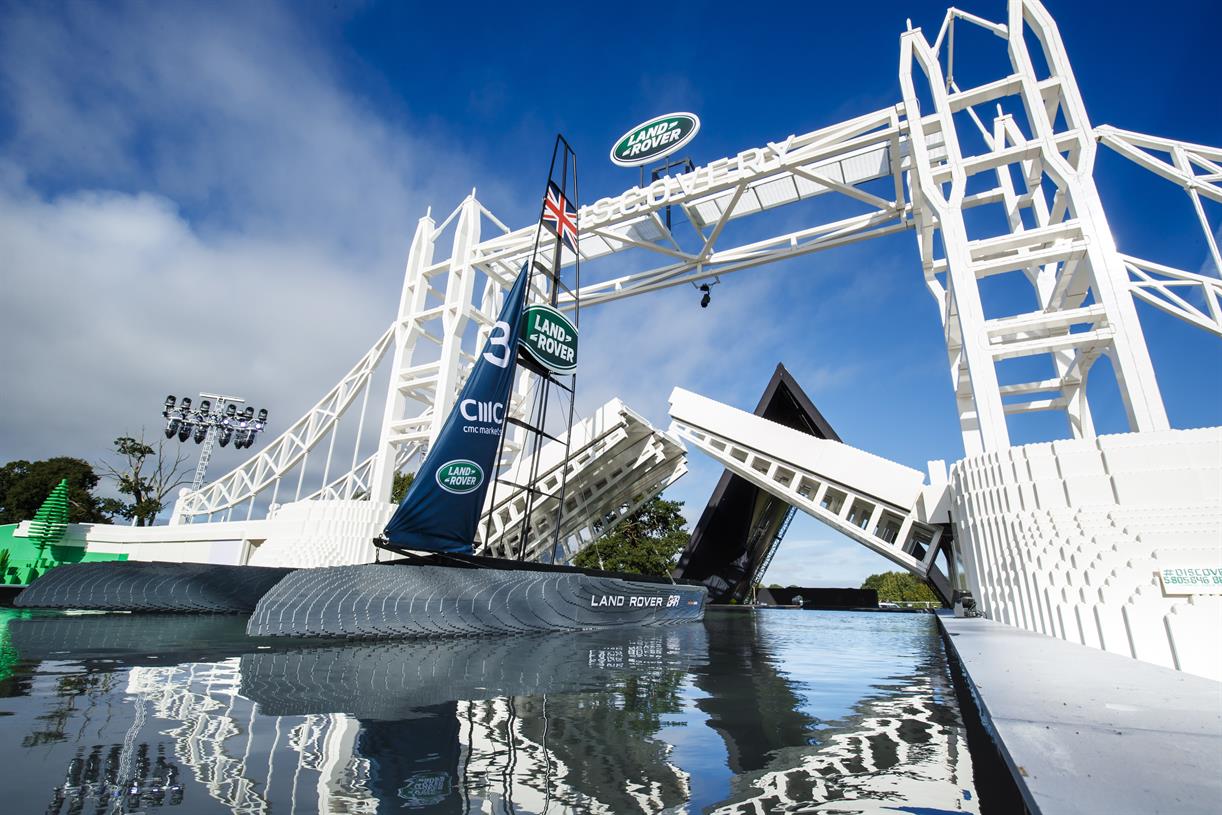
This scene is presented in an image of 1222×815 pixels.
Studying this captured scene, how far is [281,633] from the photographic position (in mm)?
8398

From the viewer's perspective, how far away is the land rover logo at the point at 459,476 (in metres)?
10.5

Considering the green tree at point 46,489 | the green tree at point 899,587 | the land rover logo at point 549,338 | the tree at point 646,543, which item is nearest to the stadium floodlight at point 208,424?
the green tree at point 46,489

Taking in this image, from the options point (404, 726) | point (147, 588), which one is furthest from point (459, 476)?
point (147, 588)

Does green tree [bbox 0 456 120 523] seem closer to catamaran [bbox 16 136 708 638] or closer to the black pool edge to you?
catamaran [bbox 16 136 708 638]

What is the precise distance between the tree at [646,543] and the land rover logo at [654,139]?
2324 cm

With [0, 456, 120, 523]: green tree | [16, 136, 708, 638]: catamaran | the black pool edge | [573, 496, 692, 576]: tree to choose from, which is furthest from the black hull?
[0, 456, 120, 523]: green tree

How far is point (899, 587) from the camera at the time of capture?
79.3 m

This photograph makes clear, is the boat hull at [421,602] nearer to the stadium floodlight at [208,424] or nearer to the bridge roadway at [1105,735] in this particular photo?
the bridge roadway at [1105,735]

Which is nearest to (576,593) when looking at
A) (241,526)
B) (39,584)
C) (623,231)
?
(39,584)

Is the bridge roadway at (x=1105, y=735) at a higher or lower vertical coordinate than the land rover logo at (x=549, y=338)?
lower

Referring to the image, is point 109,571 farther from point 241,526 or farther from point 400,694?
point 400,694

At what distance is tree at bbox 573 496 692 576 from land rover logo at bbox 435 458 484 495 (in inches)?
1089

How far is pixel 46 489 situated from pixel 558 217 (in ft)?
164

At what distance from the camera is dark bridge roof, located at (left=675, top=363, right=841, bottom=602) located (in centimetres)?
2512
